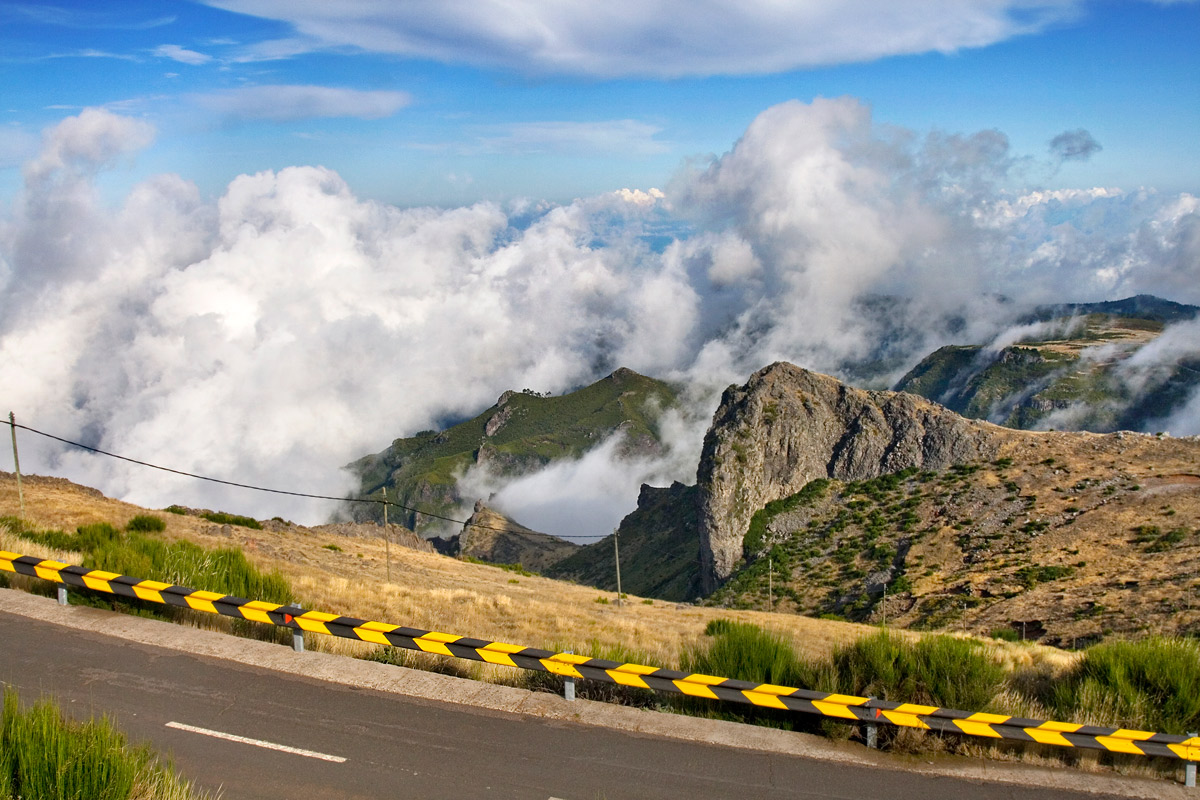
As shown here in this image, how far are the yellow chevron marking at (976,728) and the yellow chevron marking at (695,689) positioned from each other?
2518 millimetres

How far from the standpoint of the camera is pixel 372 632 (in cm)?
1080

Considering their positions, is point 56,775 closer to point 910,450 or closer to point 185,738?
point 185,738

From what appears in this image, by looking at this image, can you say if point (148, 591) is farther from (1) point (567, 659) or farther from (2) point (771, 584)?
(2) point (771, 584)

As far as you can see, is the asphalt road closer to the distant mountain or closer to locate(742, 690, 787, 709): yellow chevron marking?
locate(742, 690, 787, 709): yellow chevron marking

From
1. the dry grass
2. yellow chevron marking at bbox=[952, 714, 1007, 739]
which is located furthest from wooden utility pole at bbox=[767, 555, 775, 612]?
yellow chevron marking at bbox=[952, 714, 1007, 739]

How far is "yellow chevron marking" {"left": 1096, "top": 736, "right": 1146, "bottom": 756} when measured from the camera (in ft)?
28.2

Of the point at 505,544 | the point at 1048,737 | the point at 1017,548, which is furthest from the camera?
the point at 505,544

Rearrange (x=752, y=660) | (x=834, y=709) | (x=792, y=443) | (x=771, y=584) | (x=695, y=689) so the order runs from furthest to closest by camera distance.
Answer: (x=792, y=443) < (x=771, y=584) < (x=752, y=660) < (x=695, y=689) < (x=834, y=709)

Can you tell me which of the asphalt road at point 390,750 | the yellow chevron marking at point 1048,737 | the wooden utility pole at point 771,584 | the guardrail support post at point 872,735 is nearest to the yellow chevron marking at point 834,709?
the guardrail support post at point 872,735

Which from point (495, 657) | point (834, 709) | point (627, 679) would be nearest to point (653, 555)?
point (495, 657)

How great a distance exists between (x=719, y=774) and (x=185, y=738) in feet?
17.3

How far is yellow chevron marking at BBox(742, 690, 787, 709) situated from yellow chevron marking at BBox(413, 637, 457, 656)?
3.58 m

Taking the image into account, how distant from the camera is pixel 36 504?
116ft

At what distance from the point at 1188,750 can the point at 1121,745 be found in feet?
1.90
